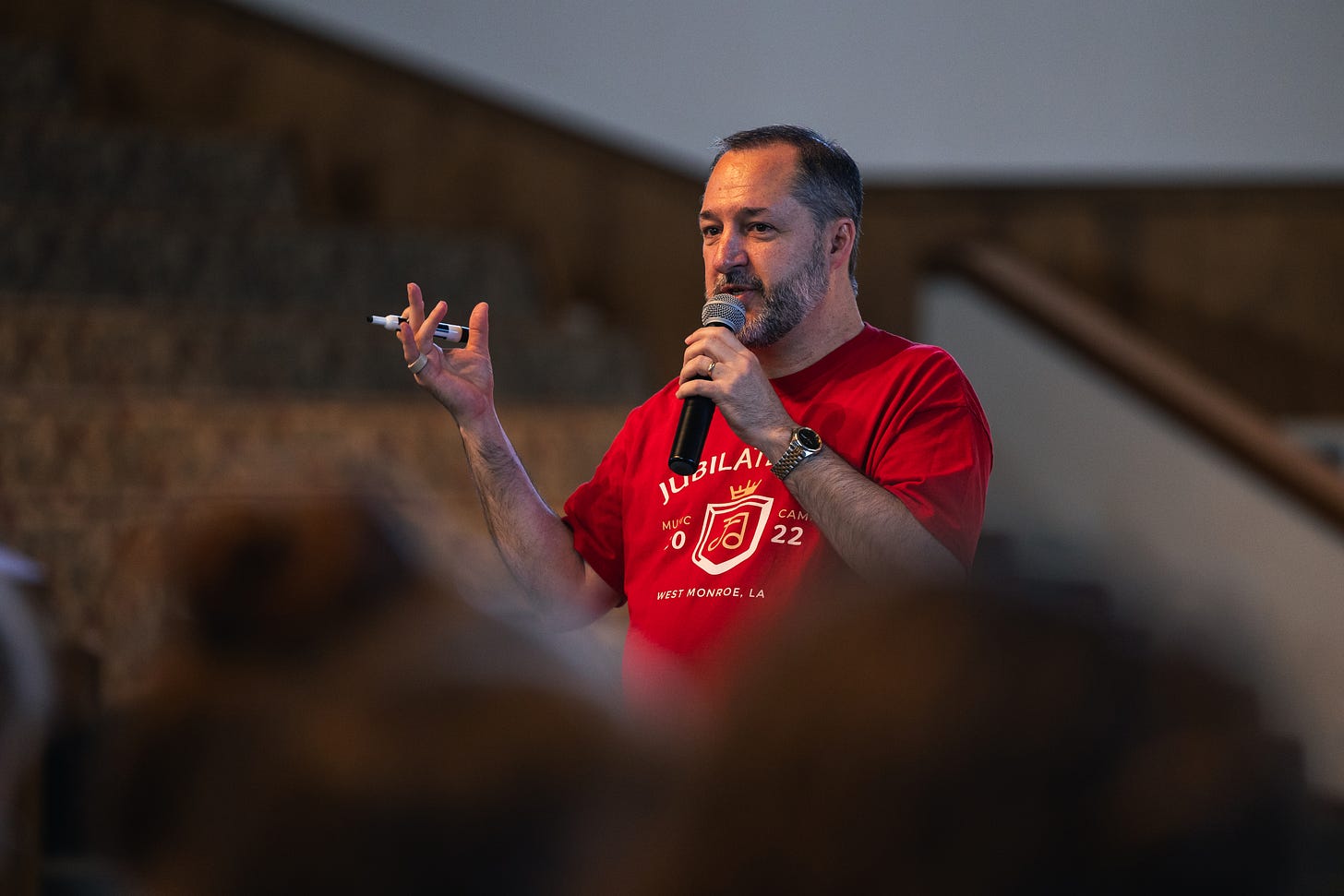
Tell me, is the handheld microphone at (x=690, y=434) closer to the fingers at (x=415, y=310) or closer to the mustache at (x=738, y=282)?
the mustache at (x=738, y=282)

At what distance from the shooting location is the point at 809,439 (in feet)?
3.84

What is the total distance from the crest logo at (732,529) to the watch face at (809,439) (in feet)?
0.34

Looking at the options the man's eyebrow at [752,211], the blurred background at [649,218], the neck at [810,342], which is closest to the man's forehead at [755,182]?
the man's eyebrow at [752,211]

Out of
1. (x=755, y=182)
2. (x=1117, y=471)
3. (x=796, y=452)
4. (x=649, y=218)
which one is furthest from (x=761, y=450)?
(x=649, y=218)

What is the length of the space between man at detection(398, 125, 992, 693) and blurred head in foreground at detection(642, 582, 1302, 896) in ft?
2.87

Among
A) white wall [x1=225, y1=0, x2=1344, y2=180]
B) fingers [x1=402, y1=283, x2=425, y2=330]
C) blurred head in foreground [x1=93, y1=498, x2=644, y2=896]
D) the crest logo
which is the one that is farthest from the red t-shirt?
white wall [x1=225, y1=0, x2=1344, y2=180]

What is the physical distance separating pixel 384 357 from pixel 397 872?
3005mm

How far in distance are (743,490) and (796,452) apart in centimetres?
12

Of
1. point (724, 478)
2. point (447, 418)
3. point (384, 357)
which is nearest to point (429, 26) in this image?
point (384, 357)

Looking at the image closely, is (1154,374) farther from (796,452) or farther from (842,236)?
(796,452)

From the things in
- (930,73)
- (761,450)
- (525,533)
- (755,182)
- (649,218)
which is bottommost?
(525,533)

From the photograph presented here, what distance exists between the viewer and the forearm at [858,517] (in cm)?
110

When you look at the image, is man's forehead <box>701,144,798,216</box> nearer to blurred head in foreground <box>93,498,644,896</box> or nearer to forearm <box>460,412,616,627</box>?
forearm <box>460,412,616,627</box>

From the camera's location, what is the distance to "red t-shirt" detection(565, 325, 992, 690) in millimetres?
1188
